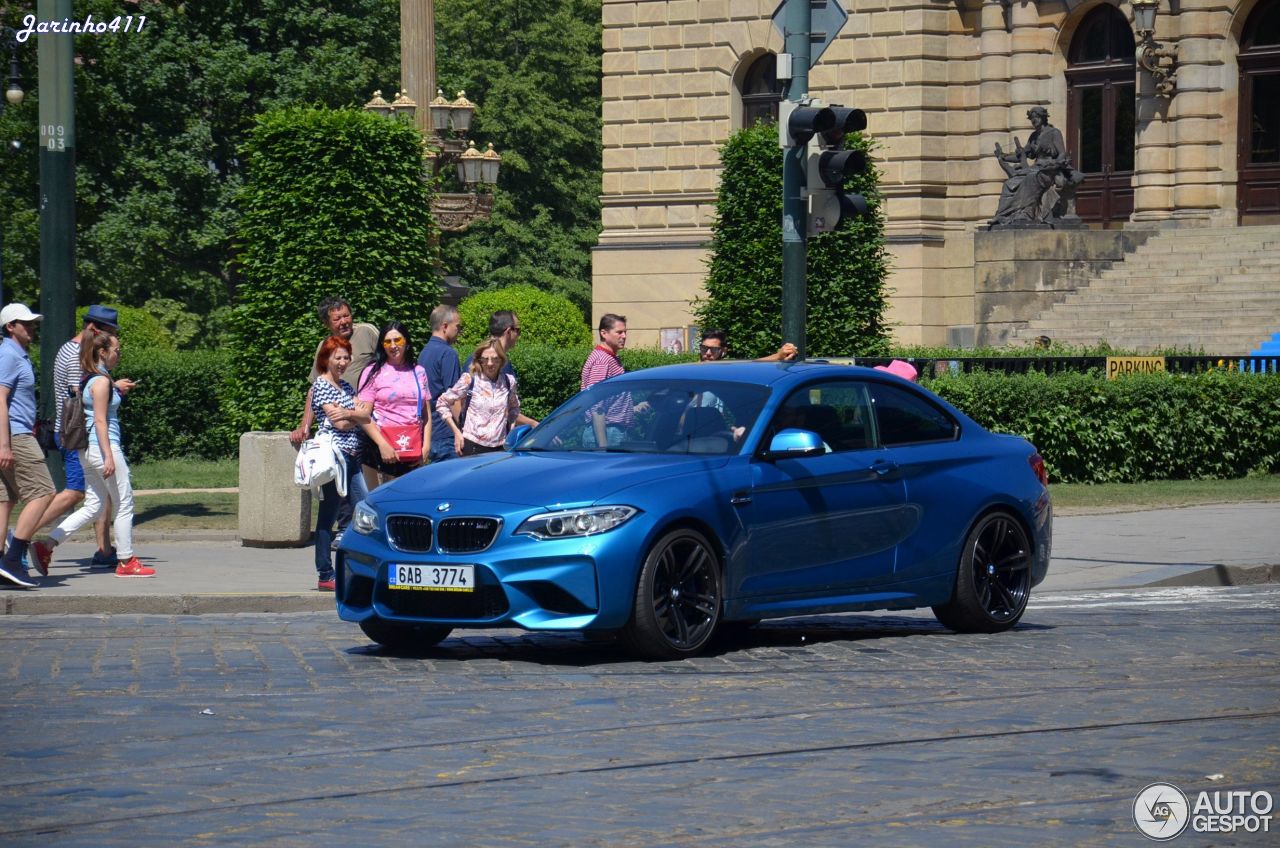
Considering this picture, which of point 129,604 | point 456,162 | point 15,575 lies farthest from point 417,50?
point 129,604

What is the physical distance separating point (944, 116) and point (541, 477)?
32.9m

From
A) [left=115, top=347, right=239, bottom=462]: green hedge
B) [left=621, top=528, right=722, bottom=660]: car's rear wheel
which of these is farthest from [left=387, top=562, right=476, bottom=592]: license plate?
[left=115, top=347, right=239, bottom=462]: green hedge

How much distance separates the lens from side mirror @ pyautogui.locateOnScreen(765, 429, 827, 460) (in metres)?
11.0

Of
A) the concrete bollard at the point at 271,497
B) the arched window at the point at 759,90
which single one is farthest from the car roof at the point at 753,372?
the arched window at the point at 759,90

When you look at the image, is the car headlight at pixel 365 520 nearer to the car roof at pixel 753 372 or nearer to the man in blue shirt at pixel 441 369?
the car roof at pixel 753 372

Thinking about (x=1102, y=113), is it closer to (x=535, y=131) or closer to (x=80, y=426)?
(x=80, y=426)

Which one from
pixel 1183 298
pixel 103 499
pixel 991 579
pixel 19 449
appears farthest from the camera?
pixel 1183 298

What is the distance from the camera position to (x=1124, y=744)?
840 centimetres

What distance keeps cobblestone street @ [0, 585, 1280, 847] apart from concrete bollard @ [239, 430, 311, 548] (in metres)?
4.50

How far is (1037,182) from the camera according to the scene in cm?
3956

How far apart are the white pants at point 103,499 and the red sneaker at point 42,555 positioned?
8 centimetres

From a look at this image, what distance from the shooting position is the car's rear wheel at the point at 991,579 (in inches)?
476

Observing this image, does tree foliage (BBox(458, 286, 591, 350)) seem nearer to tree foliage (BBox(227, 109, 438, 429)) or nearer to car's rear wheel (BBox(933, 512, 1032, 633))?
tree foliage (BBox(227, 109, 438, 429))

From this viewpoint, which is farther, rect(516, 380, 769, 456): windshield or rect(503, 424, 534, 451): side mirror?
rect(503, 424, 534, 451): side mirror
